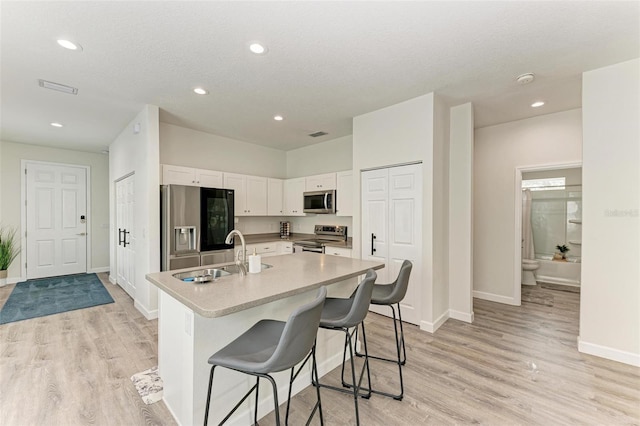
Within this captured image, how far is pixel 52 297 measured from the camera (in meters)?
4.45

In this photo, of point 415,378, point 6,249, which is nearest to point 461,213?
point 415,378

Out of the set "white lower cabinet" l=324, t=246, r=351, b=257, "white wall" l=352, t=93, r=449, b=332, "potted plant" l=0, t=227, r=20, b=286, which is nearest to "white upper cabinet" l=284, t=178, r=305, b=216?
"white lower cabinet" l=324, t=246, r=351, b=257

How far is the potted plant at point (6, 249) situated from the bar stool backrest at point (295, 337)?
6.75 m

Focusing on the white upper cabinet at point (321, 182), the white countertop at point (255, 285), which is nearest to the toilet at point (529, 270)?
the white upper cabinet at point (321, 182)

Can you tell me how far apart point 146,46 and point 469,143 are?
361cm

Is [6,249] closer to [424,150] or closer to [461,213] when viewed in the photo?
[424,150]

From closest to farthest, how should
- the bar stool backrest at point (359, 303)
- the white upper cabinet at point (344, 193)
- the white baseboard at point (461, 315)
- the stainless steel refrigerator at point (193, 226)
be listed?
the bar stool backrest at point (359, 303)
the white baseboard at point (461, 315)
the stainless steel refrigerator at point (193, 226)
the white upper cabinet at point (344, 193)

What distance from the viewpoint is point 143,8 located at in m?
1.86

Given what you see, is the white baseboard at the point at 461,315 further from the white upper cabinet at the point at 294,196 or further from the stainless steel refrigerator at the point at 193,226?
the stainless steel refrigerator at the point at 193,226

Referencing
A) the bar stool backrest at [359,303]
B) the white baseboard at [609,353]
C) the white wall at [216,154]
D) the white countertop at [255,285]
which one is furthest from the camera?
the white wall at [216,154]

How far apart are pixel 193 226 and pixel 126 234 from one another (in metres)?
1.68

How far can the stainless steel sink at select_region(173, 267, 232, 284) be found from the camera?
6.31ft

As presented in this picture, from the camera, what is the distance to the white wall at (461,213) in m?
3.57

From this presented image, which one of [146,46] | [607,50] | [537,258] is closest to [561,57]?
[607,50]
